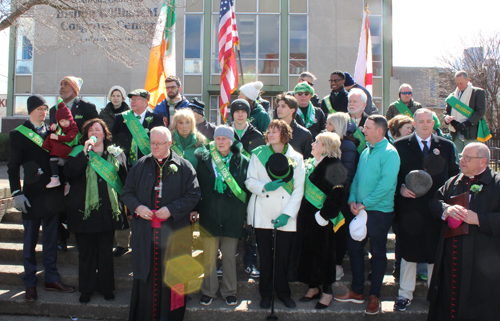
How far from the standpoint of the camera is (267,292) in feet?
14.0

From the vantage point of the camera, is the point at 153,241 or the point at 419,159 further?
the point at 419,159

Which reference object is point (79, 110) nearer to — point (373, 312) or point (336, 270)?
point (336, 270)

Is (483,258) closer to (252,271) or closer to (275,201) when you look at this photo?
(275,201)

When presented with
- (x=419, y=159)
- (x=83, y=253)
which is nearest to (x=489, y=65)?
(x=419, y=159)

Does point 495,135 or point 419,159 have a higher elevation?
point 495,135

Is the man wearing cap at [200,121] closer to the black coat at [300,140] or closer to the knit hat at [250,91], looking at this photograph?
the knit hat at [250,91]

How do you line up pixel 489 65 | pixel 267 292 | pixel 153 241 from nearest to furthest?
pixel 153 241
pixel 267 292
pixel 489 65

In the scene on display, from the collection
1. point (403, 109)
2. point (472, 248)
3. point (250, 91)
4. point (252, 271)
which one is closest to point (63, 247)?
point (252, 271)

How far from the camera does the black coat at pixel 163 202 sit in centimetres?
392

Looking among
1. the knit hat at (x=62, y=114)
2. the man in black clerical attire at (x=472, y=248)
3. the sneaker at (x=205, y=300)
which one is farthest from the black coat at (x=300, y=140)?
the knit hat at (x=62, y=114)

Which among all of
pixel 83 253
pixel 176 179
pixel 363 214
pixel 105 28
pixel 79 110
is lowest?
pixel 83 253

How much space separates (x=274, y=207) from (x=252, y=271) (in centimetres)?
113

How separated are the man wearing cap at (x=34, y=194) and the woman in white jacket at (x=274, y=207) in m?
2.36

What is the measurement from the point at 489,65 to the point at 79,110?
62.1ft
